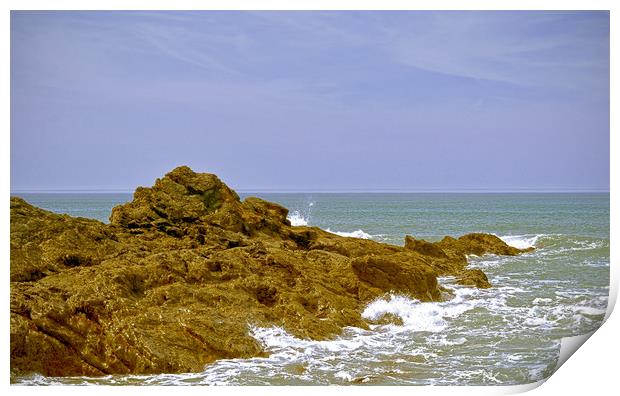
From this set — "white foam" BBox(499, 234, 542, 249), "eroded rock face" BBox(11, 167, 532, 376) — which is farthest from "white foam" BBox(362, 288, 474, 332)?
"white foam" BBox(499, 234, 542, 249)

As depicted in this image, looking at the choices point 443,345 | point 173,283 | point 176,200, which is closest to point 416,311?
point 443,345

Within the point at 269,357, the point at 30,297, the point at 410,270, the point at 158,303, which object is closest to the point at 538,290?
the point at 410,270

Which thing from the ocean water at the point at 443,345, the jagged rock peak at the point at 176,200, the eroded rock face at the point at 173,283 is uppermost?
the jagged rock peak at the point at 176,200

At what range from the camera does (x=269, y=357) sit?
7973 mm

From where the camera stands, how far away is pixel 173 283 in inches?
353

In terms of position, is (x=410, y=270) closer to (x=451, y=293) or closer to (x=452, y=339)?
(x=451, y=293)

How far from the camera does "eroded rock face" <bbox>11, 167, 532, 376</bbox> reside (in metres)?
7.41

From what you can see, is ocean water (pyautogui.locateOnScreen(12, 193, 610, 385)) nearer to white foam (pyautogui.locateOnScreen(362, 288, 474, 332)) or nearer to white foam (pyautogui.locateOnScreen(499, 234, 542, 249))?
white foam (pyautogui.locateOnScreen(362, 288, 474, 332))

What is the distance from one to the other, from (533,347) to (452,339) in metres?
1.14

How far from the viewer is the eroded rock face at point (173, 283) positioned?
7.41m

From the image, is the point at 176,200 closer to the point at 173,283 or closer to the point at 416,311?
the point at 173,283

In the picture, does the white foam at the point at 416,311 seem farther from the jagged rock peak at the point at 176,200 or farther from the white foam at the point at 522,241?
the white foam at the point at 522,241

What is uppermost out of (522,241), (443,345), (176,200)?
(176,200)

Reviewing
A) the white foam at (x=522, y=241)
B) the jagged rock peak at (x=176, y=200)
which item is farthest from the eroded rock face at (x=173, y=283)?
the white foam at (x=522, y=241)
